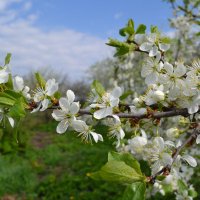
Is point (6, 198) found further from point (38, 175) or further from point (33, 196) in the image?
point (38, 175)

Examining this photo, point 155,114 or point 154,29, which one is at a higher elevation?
point 154,29

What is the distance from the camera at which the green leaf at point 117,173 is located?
3.72 feet

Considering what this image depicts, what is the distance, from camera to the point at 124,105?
1450mm

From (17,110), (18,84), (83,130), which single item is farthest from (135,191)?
(18,84)

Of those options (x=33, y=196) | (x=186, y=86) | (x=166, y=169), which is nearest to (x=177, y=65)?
(x=186, y=86)

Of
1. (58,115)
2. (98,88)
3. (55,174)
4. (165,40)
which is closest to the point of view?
(58,115)

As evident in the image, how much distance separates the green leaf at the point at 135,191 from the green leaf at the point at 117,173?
2 cm

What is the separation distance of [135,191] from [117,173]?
78 mm

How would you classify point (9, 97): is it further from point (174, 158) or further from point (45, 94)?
point (174, 158)

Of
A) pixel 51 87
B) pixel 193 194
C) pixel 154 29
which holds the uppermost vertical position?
pixel 154 29

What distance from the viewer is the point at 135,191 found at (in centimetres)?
115

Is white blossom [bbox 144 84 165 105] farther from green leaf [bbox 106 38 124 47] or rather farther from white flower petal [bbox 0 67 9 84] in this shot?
white flower petal [bbox 0 67 9 84]

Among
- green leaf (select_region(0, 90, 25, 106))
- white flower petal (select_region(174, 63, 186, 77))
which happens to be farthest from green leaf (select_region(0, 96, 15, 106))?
white flower petal (select_region(174, 63, 186, 77))

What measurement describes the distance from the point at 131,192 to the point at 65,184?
21.4 ft
